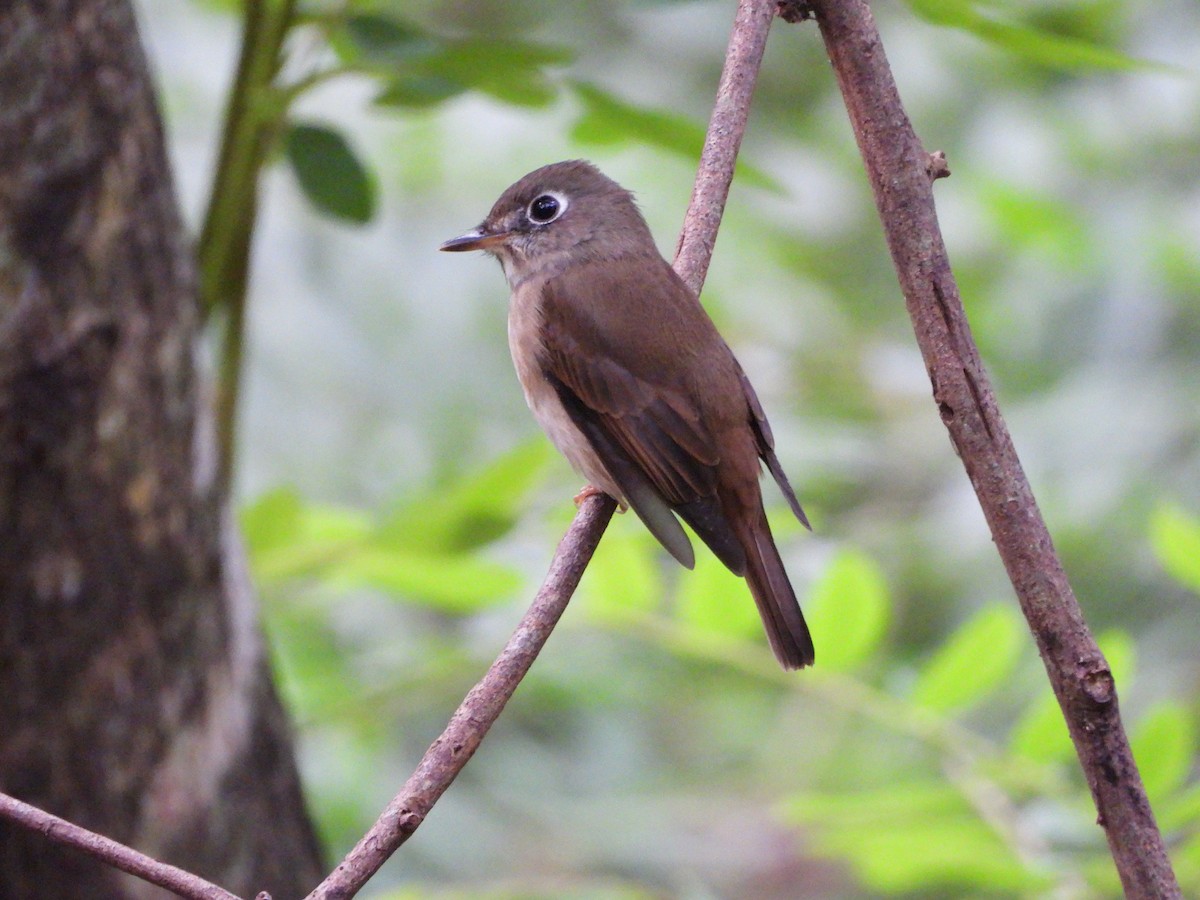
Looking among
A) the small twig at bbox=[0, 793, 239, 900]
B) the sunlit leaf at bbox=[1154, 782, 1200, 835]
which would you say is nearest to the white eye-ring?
the sunlit leaf at bbox=[1154, 782, 1200, 835]

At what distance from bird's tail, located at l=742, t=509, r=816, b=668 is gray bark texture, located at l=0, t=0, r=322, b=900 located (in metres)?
0.87

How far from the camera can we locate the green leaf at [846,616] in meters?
2.55

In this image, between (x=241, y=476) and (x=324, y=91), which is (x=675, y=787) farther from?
(x=324, y=91)

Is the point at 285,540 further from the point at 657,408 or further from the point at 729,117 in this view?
the point at 729,117

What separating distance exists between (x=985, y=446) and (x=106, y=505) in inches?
51.8

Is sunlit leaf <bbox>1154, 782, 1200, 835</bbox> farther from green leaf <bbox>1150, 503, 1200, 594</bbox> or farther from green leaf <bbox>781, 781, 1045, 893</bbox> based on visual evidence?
green leaf <bbox>1150, 503, 1200, 594</bbox>

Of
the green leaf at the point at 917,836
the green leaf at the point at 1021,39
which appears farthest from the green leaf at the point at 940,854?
the green leaf at the point at 1021,39

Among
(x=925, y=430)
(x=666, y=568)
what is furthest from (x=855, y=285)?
(x=666, y=568)

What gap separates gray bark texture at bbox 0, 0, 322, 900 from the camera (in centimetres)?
204

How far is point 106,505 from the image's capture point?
2164mm

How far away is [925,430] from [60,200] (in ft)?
11.4

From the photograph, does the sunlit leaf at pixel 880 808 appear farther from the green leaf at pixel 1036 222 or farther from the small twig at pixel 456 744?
the green leaf at pixel 1036 222

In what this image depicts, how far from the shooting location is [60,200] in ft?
6.73

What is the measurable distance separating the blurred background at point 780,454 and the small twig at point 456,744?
2.78 feet
